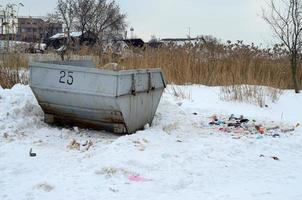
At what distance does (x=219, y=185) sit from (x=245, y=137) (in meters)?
2.35

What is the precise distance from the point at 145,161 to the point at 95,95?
1.63 meters

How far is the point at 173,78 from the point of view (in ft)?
40.3

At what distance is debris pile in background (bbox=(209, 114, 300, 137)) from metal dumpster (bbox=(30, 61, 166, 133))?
4.64 ft

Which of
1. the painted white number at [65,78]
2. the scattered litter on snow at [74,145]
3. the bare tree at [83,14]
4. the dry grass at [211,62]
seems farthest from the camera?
the bare tree at [83,14]

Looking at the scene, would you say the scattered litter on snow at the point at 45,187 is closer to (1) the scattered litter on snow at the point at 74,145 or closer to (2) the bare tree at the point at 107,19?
(1) the scattered litter on snow at the point at 74,145

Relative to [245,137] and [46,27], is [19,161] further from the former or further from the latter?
[46,27]

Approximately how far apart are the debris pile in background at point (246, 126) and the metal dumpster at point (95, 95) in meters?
1.41

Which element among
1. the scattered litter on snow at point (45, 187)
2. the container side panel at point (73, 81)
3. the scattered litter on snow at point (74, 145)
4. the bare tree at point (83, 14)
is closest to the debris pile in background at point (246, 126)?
the container side panel at point (73, 81)

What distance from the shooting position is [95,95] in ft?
21.4

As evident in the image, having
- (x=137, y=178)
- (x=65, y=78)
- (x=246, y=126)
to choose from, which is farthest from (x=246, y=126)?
(x=137, y=178)

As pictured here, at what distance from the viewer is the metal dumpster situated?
21.1 feet

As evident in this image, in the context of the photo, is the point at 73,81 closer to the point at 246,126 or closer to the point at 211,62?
the point at 246,126

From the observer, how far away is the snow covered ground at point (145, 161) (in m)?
4.50

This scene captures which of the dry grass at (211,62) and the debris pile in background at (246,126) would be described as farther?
the dry grass at (211,62)
